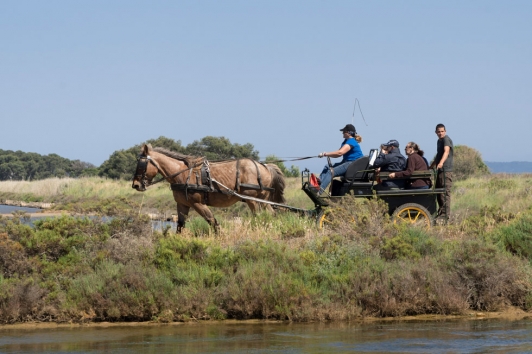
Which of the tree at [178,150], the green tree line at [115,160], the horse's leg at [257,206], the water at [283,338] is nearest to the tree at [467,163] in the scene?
the green tree line at [115,160]

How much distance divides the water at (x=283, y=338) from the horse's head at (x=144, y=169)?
16.6 feet

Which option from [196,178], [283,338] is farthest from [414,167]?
[283,338]

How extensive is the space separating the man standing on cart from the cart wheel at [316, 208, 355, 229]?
2.15m

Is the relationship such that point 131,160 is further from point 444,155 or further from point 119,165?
point 444,155

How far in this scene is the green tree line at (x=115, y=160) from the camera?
56.1m

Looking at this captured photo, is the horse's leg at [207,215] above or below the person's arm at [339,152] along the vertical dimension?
below

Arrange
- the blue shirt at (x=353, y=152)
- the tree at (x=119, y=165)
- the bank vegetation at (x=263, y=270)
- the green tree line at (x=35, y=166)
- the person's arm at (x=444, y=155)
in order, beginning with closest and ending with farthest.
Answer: the bank vegetation at (x=263, y=270) < the person's arm at (x=444, y=155) < the blue shirt at (x=353, y=152) < the tree at (x=119, y=165) < the green tree line at (x=35, y=166)

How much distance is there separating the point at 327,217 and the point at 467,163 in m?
29.7

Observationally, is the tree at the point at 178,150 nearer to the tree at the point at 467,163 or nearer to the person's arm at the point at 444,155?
the tree at the point at 467,163

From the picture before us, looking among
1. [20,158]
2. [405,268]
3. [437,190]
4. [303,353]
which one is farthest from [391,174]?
[20,158]

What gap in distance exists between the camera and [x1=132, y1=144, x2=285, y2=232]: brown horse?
1600cm

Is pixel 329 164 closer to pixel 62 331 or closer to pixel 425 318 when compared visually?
pixel 425 318

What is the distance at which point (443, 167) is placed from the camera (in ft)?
51.0

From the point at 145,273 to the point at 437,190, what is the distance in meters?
5.75
